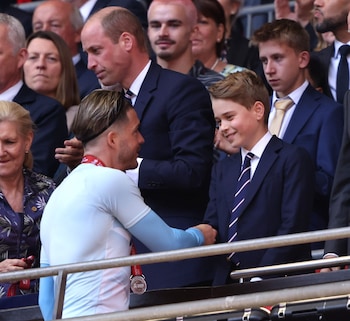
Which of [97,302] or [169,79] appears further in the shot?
[169,79]

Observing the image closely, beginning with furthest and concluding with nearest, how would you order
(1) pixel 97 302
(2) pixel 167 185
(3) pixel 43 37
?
A: (3) pixel 43 37, (2) pixel 167 185, (1) pixel 97 302

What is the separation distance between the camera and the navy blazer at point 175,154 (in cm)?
737

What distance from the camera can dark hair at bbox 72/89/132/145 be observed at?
604 centimetres

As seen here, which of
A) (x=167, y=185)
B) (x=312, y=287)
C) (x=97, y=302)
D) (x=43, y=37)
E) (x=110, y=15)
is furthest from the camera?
(x=43, y=37)

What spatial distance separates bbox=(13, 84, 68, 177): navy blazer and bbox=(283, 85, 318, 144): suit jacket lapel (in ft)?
4.87

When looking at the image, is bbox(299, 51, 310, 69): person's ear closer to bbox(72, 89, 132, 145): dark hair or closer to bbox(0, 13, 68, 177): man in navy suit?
bbox(0, 13, 68, 177): man in navy suit

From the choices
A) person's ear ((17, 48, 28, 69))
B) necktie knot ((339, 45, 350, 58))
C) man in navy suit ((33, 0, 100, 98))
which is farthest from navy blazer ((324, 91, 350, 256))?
man in navy suit ((33, 0, 100, 98))

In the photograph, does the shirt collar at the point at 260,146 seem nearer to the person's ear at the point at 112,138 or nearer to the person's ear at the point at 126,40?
the person's ear at the point at 126,40

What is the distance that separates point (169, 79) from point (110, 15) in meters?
0.60

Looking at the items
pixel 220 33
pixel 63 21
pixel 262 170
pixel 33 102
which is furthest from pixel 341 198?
pixel 63 21

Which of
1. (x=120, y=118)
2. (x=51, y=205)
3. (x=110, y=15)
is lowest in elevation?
(x=51, y=205)

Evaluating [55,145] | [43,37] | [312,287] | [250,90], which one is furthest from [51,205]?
[43,37]

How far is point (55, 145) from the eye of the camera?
27.3 feet

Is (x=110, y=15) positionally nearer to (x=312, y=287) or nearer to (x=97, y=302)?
(x=97, y=302)
